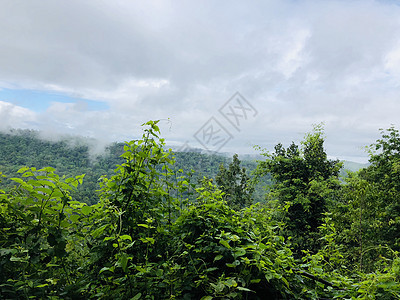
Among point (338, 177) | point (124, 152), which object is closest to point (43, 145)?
point (338, 177)

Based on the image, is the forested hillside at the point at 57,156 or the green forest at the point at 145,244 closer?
the green forest at the point at 145,244

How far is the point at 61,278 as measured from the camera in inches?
44.1

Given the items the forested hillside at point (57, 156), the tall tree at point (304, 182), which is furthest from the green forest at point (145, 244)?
the forested hillside at point (57, 156)

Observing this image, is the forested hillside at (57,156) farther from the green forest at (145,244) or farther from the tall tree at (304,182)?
the green forest at (145,244)

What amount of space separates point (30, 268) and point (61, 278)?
0.46 ft

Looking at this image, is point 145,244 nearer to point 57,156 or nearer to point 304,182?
point 304,182

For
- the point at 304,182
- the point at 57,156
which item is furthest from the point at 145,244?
the point at 57,156

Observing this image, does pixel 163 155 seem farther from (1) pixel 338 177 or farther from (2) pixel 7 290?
(1) pixel 338 177

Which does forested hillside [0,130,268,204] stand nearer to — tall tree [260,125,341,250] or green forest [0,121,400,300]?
tall tree [260,125,341,250]

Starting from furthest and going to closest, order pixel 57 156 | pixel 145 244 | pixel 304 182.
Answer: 1. pixel 57 156
2. pixel 304 182
3. pixel 145 244

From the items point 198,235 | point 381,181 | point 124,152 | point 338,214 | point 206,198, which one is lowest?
point 338,214

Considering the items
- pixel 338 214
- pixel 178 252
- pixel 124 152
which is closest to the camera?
pixel 178 252

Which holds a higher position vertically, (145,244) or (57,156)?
(145,244)

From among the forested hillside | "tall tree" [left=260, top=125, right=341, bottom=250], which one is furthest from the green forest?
the forested hillside
